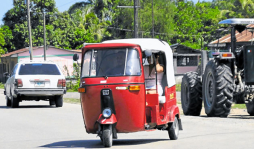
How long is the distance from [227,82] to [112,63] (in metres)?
5.67

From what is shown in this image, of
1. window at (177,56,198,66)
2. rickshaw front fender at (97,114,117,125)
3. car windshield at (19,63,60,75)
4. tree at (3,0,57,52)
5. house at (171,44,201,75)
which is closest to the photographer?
rickshaw front fender at (97,114,117,125)

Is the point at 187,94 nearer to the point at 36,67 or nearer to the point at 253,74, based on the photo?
the point at 253,74

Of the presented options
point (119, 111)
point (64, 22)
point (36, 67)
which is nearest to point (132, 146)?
point (119, 111)

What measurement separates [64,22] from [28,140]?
57.8 metres

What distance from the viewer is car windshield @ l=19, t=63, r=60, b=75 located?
22.2 metres

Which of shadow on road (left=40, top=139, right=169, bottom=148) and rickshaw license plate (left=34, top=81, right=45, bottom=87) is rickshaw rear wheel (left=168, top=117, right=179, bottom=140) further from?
rickshaw license plate (left=34, top=81, right=45, bottom=87)

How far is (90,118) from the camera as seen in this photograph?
10.5 m

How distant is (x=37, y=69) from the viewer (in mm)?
22375

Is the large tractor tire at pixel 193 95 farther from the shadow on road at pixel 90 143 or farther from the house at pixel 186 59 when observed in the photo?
the house at pixel 186 59

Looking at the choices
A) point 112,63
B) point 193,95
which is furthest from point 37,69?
point 112,63

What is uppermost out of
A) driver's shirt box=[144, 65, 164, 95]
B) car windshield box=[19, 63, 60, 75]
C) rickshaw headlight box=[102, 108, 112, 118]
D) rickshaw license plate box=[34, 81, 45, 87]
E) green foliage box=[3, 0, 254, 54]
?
green foliage box=[3, 0, 254, 54]

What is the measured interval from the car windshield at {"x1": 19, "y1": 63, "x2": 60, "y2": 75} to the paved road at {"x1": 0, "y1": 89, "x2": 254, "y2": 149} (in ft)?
17.8

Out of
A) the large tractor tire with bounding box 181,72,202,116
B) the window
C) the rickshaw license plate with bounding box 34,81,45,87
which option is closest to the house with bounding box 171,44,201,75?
the window

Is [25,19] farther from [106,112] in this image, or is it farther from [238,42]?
[106,112]
